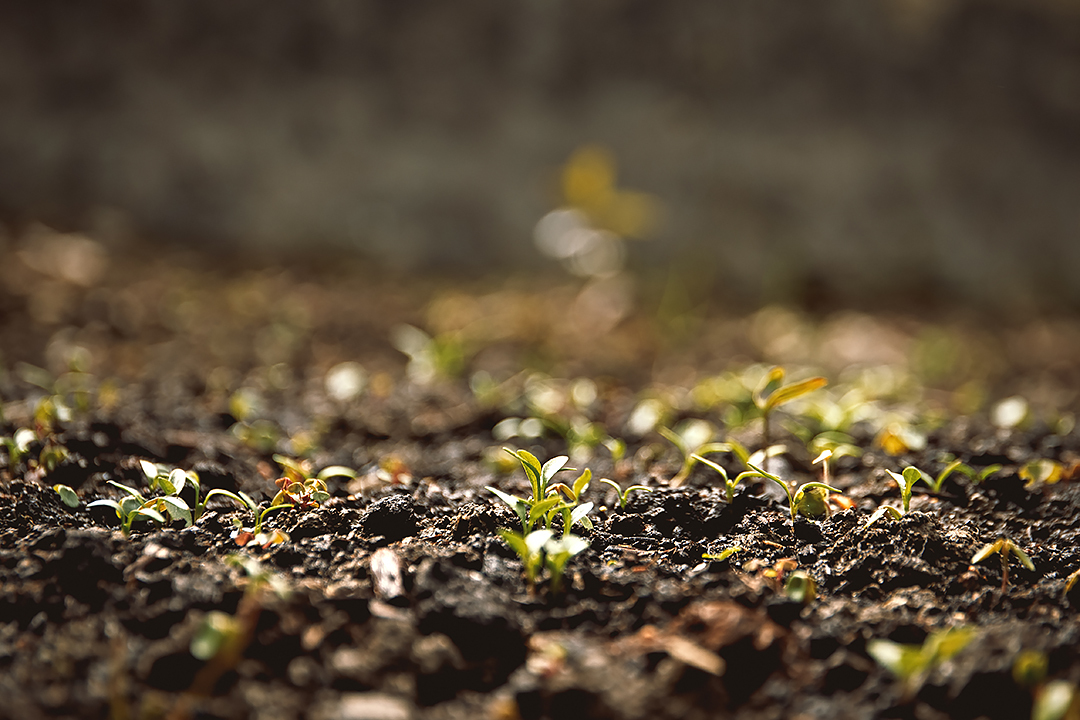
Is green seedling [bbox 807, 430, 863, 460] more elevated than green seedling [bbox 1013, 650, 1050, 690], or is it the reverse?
green seedling [bbox 1013, 650, 1050, 690]

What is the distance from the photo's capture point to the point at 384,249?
380 centimetres

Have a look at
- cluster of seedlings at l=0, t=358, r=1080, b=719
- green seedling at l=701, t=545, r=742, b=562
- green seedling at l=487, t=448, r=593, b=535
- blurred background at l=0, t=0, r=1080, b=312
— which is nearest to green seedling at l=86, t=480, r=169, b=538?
cluster of seedlings at l=0, t=358, r=1080, b=719

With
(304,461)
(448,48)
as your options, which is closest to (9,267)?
(304,461)

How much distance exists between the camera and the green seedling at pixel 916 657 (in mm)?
720

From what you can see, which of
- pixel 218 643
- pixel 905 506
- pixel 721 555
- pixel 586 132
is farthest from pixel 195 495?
pixel 586 132

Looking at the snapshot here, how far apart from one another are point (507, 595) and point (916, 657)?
496mm

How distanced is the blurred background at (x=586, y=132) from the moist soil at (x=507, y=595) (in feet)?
8.46

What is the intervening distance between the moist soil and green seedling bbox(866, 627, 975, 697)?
12mm

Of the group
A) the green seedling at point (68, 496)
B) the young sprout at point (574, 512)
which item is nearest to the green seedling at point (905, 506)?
the young sprout at point (574, 512)

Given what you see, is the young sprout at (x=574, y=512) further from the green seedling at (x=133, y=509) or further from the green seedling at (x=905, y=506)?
the green seedling at (x=133, y=509)

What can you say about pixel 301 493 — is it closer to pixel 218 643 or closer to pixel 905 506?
pixel 218 643

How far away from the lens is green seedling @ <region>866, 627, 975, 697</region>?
72 cm

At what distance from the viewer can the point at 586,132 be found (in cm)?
392

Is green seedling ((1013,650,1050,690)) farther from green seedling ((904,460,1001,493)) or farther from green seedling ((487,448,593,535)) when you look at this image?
green seedling ((487,448,593,535))
